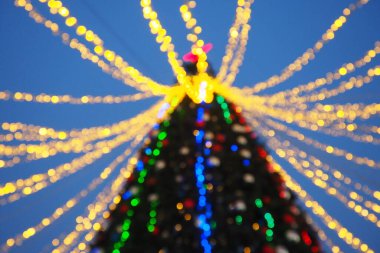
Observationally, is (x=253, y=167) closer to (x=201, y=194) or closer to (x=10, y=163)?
(x=201, y=194)

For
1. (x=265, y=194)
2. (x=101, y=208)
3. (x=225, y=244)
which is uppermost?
(x=265, y=194)

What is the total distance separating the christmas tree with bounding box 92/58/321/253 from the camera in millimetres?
3227

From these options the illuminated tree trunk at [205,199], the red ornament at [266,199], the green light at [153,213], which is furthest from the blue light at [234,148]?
the green light at [153,213]

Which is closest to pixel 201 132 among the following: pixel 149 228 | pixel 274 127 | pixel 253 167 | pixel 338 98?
pixel 253 167

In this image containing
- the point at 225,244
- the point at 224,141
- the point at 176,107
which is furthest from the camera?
the point at 176,107

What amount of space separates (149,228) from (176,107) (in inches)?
46.4

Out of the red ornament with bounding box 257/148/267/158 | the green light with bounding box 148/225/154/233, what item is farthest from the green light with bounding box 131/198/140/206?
the red ornament with bounding box 257/148/267/158

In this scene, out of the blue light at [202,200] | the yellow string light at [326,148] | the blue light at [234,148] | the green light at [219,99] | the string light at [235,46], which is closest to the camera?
the blue light at [202,200]

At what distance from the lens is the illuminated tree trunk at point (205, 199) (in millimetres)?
→ 3225

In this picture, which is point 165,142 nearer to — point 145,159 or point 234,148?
point 145,159

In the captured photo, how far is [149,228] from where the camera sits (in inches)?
132

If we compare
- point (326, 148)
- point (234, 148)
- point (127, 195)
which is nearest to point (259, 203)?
point (234, 148)

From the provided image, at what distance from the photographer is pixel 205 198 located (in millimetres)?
3359

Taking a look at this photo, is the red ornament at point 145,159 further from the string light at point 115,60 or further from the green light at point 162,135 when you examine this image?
the string light at point 115,60
